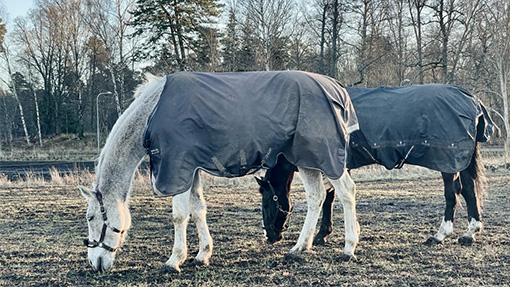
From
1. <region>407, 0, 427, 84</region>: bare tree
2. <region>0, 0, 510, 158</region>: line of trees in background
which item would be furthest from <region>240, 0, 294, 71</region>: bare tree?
<region>407, 0, 427, 84</region>: bare tree

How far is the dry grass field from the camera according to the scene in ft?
14.1

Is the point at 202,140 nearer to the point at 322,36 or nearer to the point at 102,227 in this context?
the point at 102,227

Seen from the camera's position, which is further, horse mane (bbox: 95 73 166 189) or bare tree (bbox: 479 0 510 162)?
bare tree (bbox: 479 0 510 162)

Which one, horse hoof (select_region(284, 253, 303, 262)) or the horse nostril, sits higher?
the horse nostril

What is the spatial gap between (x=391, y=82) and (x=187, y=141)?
27.3m

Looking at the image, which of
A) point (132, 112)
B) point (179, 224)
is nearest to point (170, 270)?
point (179, 224)

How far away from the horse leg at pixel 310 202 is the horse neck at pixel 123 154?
6.78 ft

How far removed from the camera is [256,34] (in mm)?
25422

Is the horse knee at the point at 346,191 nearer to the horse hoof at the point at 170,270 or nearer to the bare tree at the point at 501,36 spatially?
the horse hoof at the point at 170,270

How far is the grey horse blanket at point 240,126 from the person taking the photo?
4.42 metres

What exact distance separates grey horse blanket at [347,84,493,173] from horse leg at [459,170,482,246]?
0.61m

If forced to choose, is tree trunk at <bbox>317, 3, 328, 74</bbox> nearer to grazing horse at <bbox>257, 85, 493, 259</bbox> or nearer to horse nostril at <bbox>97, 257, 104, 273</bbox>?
grazing horse at <bbox>257, 85, 493, 259</bbox>

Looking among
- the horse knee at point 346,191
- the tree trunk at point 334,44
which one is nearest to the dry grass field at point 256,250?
the horse knee at point 346,191

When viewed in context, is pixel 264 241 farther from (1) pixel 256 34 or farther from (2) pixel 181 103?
(1) pixel 256 34
